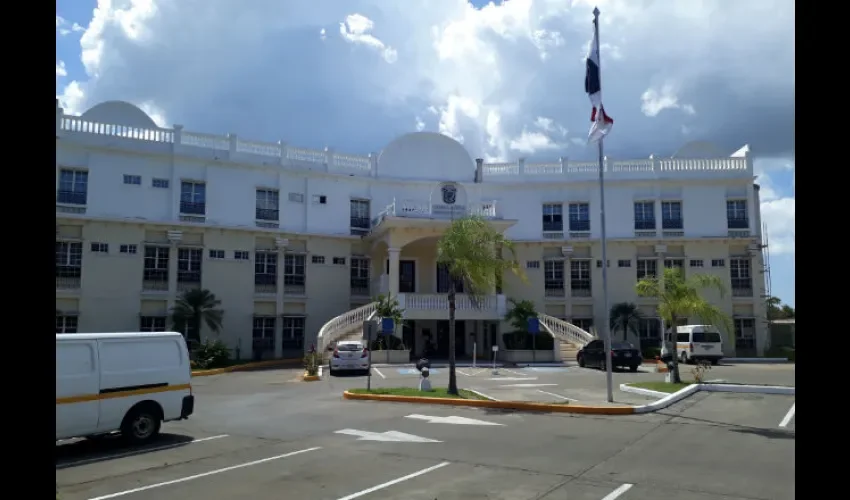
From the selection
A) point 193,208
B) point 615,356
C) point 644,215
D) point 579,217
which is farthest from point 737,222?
point 193,208

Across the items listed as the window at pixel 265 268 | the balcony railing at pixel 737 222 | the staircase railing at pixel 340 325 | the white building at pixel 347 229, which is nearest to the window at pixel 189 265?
the white building at pixel 347 229

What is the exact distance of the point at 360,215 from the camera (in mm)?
36500

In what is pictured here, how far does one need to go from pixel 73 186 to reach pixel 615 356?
2724 cm

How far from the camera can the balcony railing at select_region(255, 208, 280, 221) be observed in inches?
1363

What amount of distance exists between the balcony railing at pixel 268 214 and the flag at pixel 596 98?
71.2 ft

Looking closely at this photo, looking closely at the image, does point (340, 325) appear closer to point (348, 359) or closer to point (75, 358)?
point (348, 359)

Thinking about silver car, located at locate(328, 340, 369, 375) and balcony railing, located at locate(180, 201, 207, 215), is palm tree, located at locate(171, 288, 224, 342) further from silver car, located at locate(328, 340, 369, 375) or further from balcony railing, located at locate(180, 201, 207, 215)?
silver car, located at locate(328, 340, 369, 375)

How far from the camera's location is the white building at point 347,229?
31.3 m

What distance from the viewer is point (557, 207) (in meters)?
37.6

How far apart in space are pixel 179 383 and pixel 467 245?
8915mm

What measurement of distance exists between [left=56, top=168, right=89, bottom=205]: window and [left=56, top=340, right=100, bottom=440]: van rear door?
23.7m
